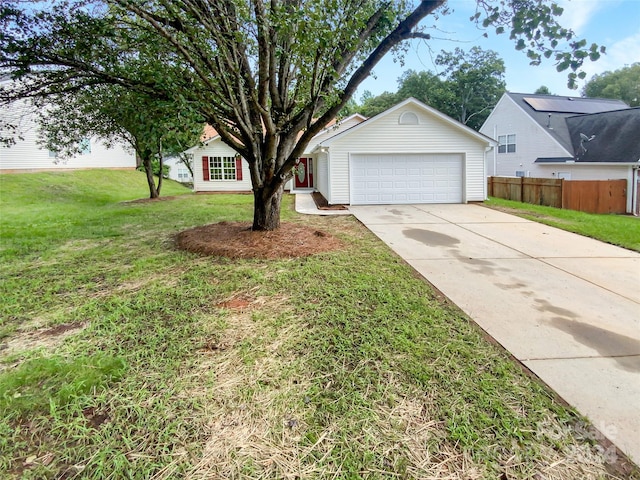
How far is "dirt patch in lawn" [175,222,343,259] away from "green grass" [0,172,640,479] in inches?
47.6

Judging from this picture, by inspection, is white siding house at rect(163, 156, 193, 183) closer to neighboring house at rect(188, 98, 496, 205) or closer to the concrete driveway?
neighboring house at rect(188, 98, 496, 205)

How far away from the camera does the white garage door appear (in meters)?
14.5

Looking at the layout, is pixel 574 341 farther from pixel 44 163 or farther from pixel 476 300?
pixel 44 163

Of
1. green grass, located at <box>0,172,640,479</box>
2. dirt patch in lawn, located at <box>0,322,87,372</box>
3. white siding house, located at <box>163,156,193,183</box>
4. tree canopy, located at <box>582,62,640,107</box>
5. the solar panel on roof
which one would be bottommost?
green grass, located at <box>0,172,640,479</box>

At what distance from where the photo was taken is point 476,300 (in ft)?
14.9

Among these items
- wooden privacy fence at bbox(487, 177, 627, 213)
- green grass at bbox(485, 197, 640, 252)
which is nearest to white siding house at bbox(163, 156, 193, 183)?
wooden privacy fence at bbox(487, 177, 627, 213)

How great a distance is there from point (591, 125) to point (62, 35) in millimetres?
23240

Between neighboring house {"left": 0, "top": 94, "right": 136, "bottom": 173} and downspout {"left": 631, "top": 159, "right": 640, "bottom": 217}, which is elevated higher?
neighboring house {"left": 0, "top": 94, "right": 136, "bottom": 173}

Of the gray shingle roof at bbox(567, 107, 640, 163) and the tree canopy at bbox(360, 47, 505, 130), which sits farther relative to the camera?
the tree canopy at bbox(360, 47, 505, 130)

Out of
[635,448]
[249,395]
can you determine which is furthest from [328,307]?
[635,448]

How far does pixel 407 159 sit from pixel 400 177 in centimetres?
73

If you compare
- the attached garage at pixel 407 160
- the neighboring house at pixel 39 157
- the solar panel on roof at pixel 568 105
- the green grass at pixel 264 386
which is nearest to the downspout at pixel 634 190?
the attached garage at pixel 407 160

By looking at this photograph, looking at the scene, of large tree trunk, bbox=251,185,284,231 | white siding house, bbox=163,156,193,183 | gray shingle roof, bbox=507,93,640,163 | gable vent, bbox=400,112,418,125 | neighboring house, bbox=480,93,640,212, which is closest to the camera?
large tree trunk, bbox=251,185,284,231

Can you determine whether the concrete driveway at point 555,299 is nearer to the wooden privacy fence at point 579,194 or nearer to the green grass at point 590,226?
the green grass at point 590,226
